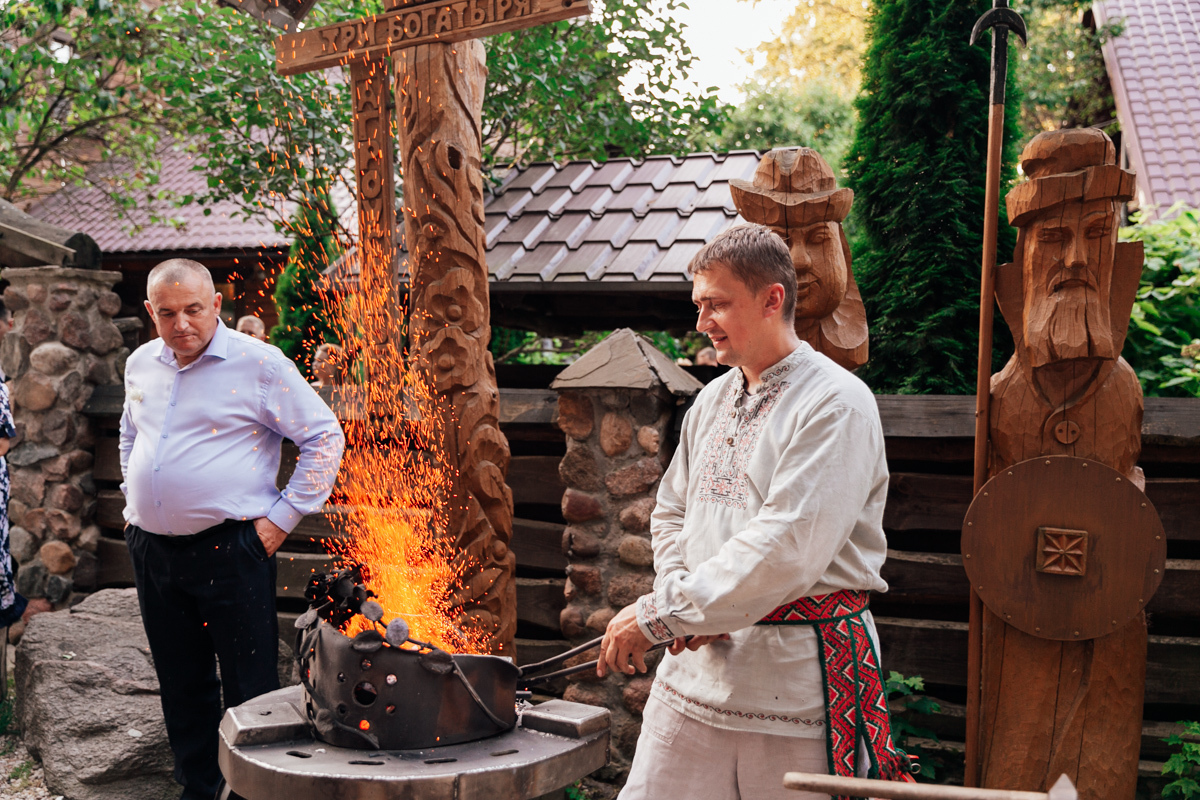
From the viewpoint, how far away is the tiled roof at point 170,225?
1397 centimetres

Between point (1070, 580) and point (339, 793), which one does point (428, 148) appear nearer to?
point (339, 793)

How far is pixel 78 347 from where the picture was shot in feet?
18.6

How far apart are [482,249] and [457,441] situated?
2.35 feet

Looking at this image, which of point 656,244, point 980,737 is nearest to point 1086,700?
point 980,737

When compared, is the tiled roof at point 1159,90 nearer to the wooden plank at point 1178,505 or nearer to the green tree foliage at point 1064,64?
the green tree foliage at point 1064,64

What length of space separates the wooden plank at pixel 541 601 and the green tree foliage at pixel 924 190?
5.91 ft

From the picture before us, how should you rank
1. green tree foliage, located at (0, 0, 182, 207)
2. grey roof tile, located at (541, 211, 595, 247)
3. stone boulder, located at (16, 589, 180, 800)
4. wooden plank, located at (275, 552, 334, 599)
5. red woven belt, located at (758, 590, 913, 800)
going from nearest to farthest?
red woven belt, located at (758, 590, 913, 800)
stone boulder, located at (16, 589, 180, 800)
wooden plank, located at (275, 552, 334, 599)
grey roof tile, located at (541, 211, 595, 247)
green tree foliage, located at (0, 0, 182, 207)

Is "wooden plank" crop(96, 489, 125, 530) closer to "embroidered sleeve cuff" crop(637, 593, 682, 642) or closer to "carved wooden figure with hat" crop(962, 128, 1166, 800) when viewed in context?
"embroidered sleeve cuff" crop(637, 593, 682, 642)

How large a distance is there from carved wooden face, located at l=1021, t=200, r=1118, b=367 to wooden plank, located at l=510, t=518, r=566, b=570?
2.43 m

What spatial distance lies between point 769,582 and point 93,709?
12.4 feet

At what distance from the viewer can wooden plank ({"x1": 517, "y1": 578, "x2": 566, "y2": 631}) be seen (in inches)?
173

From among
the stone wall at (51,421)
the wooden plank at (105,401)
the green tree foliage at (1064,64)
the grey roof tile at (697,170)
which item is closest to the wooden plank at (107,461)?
the stone wall at (51,421)

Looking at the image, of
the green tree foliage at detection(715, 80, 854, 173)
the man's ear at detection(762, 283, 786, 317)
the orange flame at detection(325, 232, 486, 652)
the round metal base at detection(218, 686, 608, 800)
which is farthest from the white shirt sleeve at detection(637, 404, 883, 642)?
the green tree foliage at detection(715, 80, 854, 173)

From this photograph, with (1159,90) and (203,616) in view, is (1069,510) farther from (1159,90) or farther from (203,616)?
(1159,90)
